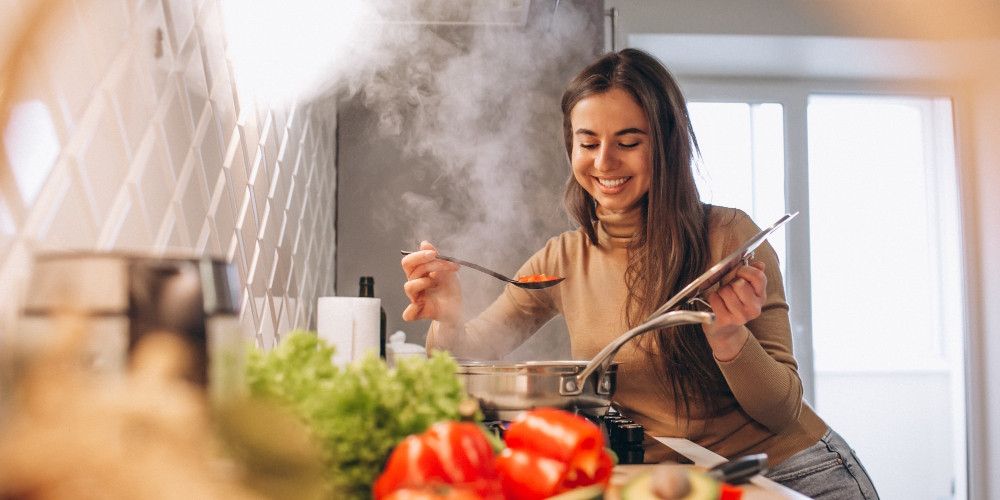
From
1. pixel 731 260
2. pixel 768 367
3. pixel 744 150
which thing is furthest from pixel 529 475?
pixel 744 150

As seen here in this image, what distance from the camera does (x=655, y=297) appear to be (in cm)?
155

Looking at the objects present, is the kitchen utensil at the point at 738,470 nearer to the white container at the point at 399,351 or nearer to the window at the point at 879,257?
the white container at the point at 399,351

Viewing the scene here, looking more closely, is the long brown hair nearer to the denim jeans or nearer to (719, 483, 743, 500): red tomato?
the denim jeans

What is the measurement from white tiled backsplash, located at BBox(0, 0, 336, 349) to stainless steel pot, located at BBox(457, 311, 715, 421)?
407 millimetres

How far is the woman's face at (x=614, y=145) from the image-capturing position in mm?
1604

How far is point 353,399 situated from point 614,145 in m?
1.10

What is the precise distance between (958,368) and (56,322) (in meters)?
3.78

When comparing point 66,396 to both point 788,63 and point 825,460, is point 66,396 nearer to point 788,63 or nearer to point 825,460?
point 825,460

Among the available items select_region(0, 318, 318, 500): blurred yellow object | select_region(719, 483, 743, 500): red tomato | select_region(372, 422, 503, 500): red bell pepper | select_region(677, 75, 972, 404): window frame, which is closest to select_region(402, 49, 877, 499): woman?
select_region(719, 483, 743, 500): red tomato

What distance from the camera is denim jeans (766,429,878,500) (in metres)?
1.35

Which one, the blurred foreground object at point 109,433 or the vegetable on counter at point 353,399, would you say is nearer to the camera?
the blurred foreground object at point 109,433

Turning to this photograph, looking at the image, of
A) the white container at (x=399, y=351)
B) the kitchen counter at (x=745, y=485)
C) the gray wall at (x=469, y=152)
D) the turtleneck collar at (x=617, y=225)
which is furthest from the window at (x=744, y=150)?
the kitchen counter at (x=745, y=485)

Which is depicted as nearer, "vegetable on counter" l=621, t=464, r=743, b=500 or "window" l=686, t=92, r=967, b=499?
"vegetable on counter" l=621, t=464, r=743, b=500

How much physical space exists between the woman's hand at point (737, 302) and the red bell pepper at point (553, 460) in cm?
51
